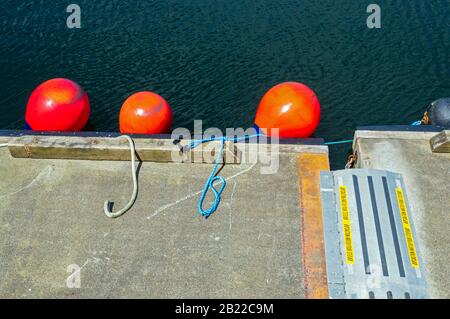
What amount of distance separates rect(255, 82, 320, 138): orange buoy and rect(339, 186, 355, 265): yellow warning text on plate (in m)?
1.86

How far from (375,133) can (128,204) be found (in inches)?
170

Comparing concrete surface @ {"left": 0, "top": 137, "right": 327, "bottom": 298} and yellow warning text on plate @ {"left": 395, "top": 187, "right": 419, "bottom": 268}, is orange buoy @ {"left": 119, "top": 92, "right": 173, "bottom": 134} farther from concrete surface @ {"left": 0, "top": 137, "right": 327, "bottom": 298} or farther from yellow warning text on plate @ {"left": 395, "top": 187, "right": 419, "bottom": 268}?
yellow warning text on plate @ {"left": 395, "top": 187, "right": 419, "bottom": 268}

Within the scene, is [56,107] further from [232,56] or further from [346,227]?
[232,56]

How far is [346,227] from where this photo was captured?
602 cm

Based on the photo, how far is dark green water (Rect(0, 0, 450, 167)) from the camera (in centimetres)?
1171

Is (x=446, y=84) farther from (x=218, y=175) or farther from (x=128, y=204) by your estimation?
(x=128, y=204)

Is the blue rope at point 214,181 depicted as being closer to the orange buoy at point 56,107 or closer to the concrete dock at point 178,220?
the concrete dock at point 178,220

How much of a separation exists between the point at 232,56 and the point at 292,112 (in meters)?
6.19

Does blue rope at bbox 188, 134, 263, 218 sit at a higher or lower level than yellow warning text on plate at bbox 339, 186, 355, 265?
higher

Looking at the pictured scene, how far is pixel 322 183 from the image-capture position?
6621mm

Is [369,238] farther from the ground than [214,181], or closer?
closer

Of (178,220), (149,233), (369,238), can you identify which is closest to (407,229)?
(369,238)

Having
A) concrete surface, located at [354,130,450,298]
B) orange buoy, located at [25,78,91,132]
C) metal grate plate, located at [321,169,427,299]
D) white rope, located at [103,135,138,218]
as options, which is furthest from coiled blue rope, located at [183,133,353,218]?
orange buoy, located at [25,78,91,132]
